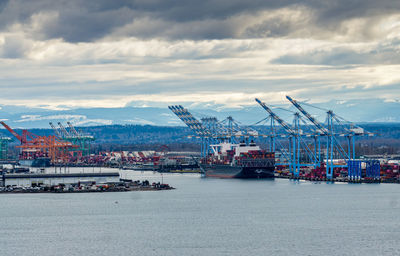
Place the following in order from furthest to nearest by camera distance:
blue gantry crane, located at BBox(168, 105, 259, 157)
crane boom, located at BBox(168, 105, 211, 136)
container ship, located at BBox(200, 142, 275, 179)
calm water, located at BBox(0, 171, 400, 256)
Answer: crane boom, located at BBox(168, 105, 211, 136) → blue gantry crane, located at BBox(168, 105, 259, 157) → container ship, located at BBox(200, 142, 275, 179) → calm water, located at BBox(0, 171, 400, 256)

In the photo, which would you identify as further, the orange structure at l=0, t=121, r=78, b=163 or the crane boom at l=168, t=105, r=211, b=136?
the orange structure at l=0, t=121, r=78, b=163

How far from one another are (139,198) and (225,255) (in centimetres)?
3337

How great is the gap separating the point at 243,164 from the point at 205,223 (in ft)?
175

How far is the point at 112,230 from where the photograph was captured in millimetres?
51438

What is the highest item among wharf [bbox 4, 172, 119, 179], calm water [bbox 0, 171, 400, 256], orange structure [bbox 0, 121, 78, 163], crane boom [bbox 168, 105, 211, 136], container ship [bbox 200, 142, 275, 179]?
crane boom [bbox 168, 105, 211, 136]

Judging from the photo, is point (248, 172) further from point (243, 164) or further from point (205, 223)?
point (205, 223)

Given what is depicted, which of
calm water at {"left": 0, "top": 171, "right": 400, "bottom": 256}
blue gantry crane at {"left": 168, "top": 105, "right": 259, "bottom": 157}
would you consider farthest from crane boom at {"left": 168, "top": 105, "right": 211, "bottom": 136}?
calm water at {"left": 0, "top": 171, "right": 400, "bottom": 256}

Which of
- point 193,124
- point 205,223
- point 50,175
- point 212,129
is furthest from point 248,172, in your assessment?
point 205,223

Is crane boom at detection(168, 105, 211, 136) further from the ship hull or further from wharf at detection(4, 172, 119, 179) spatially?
wharf at detection(4, 172, 119, 179)

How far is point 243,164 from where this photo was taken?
107500mm

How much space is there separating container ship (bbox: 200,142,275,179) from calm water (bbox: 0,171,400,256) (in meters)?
25.0

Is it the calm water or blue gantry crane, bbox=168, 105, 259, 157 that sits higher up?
blue gantry crane, bbox=168, 105, 259, 157

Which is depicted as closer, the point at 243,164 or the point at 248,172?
the point at 248,172

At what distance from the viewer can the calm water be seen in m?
44.2
